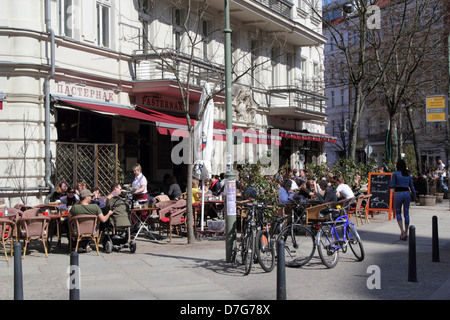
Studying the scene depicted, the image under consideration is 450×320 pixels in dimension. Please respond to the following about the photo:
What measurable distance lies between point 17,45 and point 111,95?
3.48 m

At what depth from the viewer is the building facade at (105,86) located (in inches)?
523

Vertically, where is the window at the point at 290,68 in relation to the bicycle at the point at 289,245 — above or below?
above

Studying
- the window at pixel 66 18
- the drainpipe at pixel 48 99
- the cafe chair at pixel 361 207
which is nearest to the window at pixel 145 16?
the window at pixel 66 18

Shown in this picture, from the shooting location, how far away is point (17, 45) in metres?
13.3

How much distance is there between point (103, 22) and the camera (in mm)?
16266

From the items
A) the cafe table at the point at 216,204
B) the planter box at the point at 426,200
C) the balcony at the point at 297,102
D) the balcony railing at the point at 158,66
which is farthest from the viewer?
the balcony at the point at 297,102

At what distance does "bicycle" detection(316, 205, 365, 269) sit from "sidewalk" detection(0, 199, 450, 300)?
0.20 meters

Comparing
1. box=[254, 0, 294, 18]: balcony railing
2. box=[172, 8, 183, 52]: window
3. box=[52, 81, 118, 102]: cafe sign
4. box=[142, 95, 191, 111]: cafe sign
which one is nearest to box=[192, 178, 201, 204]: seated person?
box=[52, 81, 118, 102]: cafe sign

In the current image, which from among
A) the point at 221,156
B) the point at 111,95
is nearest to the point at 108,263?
the point at 111,95

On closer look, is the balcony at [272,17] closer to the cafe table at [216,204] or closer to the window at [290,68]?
the window at [290,68]

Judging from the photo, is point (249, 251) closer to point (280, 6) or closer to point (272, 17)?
point (272, 17)

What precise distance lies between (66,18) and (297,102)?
1432 centimetres

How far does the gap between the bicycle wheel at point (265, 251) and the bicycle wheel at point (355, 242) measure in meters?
1.52
